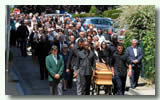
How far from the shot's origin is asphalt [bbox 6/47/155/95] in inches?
429

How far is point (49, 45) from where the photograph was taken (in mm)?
11180

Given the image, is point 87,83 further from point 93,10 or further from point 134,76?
point 93,10

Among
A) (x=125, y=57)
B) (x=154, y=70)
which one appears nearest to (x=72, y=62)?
(x=125, y=57)

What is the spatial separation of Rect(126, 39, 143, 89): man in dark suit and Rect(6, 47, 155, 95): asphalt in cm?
21

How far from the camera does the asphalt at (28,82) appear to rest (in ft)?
35.8

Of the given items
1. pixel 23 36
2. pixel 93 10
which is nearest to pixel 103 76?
pixel 93 10

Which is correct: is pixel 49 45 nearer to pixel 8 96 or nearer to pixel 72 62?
pixel 72 62

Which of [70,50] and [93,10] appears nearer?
[93,10]

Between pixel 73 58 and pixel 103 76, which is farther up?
pixel 73 58

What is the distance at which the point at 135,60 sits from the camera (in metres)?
11.3

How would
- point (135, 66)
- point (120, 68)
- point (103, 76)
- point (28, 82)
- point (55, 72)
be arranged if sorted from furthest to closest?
point (135, 66), point (28, 82), point (120, 68), point (103, 76), point (55, 72)

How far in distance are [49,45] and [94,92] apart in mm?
1618

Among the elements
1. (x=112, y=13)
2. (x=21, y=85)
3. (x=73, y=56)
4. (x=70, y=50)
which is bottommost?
(x=21, y=85)

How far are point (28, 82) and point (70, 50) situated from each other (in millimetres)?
1314
